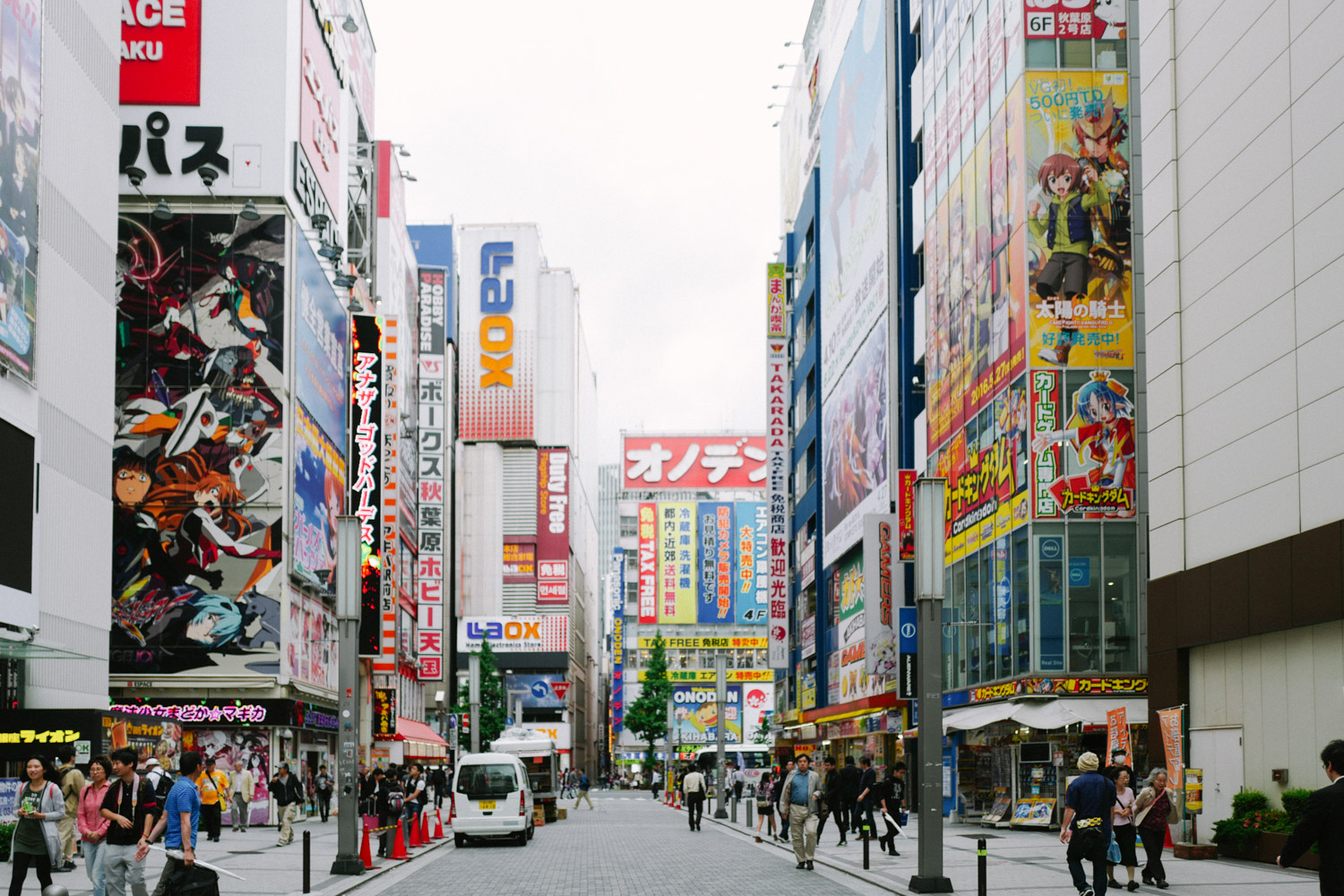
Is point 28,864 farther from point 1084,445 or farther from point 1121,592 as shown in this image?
point 1121,592

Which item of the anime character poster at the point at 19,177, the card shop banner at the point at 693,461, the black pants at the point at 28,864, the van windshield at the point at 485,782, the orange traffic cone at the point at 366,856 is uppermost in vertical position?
the card shop banner at the point at 693,461

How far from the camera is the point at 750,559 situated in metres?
142

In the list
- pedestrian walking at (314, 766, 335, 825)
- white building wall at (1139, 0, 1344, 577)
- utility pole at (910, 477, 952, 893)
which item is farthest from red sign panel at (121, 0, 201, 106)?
utility pole at (910, 477, 952, 893)

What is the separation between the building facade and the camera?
2255 cm

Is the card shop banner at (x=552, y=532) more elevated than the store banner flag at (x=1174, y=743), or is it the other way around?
the card shop banner at (x=552, y=532)

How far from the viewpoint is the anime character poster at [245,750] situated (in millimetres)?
42250

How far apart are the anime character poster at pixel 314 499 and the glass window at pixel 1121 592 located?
24.1 metres

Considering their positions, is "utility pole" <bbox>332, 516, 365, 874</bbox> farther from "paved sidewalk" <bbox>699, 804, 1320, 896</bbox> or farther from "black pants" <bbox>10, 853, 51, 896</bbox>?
"black pants" <bbox>10, 853, 51, 896</bbox>

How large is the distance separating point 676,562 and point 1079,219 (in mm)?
107110

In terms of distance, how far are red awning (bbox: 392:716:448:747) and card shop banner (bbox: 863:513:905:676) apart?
21.2m

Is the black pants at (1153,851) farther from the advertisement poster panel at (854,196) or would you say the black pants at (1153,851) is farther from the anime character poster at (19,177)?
the advertisement poster panel at (854,196)

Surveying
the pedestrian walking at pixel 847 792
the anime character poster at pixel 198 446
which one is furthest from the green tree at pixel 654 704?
the pedestrian walking at pixel 847 792

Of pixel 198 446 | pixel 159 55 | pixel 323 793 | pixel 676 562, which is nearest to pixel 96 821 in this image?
pixel 323 793

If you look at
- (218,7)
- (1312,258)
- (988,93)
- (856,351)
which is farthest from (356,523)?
(856,351)
